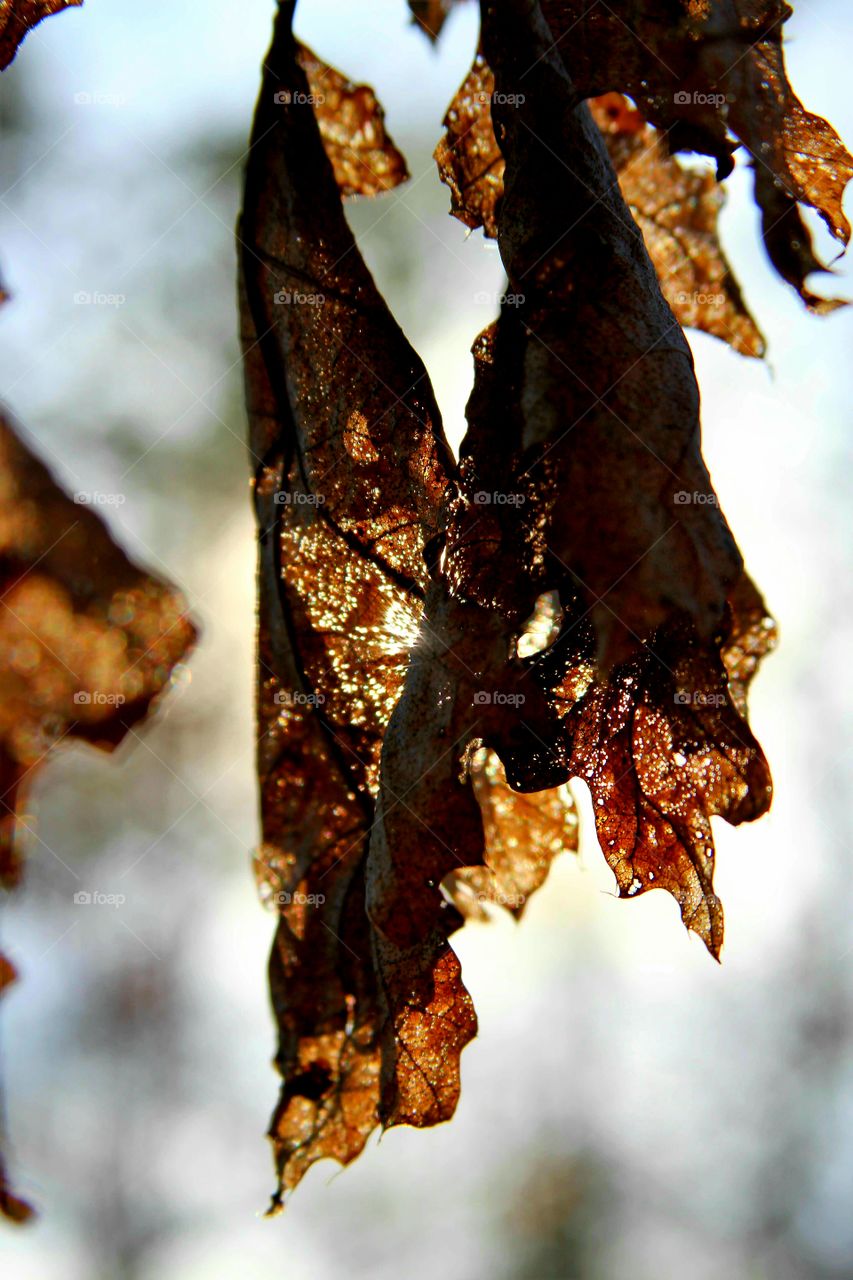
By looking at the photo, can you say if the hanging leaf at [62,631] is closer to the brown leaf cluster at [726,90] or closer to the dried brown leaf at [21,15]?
the dried brown leaf at [21,15]

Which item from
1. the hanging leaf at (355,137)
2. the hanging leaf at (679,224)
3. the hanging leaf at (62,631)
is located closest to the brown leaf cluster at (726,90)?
the hanging leaf at (355,137)

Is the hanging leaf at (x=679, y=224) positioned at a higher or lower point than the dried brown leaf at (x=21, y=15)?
higher

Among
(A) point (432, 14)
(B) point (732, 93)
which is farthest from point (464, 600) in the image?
(A) point (432, 14)

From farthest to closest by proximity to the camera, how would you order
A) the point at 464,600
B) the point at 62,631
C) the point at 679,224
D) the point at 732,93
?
the point at 679,224
the point at 62,631
the point at 732,93
the point at 464,600

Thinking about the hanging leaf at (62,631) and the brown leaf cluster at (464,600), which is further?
the hanging leaf at (62,631)

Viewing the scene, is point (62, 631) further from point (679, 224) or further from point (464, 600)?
point (679, 224)

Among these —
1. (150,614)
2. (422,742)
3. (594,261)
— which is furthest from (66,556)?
(594,261)

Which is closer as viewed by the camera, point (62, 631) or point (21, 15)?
point (21, 15)

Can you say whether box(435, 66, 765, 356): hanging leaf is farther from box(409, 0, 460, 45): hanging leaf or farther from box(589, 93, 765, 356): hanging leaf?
box(409, 0, 460, 45): hanging leaf

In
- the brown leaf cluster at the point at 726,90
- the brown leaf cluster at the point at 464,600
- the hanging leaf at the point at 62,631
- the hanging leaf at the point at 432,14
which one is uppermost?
the brown leaf cluster at the point at 726,90
